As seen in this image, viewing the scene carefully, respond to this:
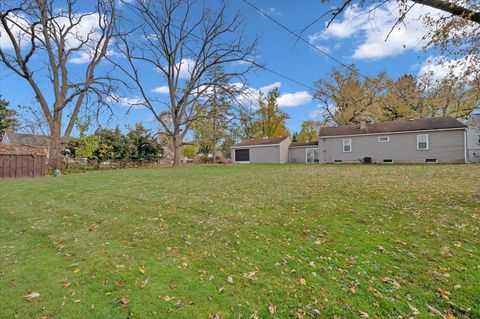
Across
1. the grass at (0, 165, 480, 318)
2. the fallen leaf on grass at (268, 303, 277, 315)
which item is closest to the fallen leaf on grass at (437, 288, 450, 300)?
the grass at (0, 165, 480, 318)

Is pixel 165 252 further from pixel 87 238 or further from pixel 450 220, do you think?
pixel 450 220

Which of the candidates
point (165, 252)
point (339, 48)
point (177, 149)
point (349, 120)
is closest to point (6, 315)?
point (165, 252)

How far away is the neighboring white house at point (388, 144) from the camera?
69.6ft

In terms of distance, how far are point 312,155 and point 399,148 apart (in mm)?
8346

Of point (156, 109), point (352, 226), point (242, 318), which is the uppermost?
point (156, 109)

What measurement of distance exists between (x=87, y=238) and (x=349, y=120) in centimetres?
3531

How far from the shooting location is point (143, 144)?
86.4 feet

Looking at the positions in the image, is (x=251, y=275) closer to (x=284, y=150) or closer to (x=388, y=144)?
(x=388, y=144)

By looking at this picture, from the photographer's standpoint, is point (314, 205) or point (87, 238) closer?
point (87, 238)

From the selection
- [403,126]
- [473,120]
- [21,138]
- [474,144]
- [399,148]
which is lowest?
[399,148]

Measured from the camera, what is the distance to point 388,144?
2355 cm

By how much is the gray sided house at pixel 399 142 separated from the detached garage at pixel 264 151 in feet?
15.0

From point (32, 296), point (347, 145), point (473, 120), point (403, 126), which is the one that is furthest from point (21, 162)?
point (473, 120)

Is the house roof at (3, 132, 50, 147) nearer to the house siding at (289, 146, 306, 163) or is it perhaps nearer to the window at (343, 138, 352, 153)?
the house siding at (289, 146, 306, 163)
